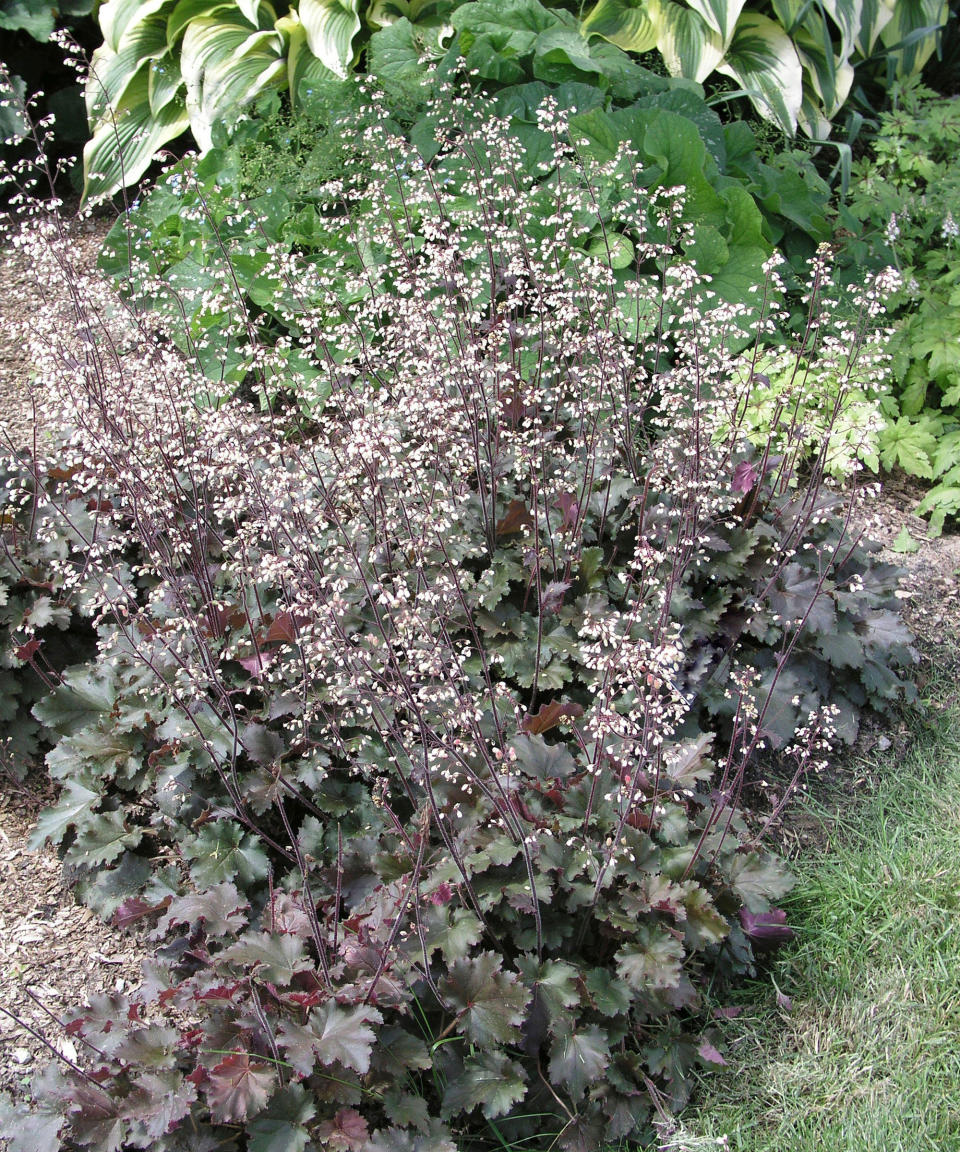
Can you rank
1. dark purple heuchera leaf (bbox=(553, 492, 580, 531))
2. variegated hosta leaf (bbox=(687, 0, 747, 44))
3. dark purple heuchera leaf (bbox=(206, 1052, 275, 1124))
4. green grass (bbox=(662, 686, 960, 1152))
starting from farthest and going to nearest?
variegated hosta leaf (bbox=(687, 0, 747, 44)) → dark purple heuchera leaf (bbox=(553, 492, 580, 531)) → green grass (bbox=(662, 686, 960, 1152)) → dark purple heuchera leaf (bbox=(206, 1052, 275, 1124))

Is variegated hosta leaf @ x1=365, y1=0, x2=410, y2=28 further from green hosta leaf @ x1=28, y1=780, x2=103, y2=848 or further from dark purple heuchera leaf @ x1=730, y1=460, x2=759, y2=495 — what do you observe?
green hosta leaf @ x1=28, y1=780, x2=103, y2=848

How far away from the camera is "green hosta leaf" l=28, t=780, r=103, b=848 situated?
2.78 m

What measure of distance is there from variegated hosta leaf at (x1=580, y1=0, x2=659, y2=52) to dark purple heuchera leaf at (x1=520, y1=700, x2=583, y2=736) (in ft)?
11.9

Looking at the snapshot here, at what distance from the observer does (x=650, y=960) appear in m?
2.30

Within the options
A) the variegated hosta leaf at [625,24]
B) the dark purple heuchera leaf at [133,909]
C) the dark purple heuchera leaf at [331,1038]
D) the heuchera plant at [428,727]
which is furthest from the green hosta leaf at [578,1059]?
the variegated hosta leaf at [625,24]

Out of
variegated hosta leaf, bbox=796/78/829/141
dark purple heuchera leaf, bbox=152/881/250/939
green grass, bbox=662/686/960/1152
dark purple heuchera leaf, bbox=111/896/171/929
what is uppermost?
variegated hosta leaf, bbox=796/78/829/141

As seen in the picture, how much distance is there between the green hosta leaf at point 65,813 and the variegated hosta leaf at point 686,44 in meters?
4.15

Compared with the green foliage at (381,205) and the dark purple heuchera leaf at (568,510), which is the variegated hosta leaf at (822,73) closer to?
the green foliage at (381,205)

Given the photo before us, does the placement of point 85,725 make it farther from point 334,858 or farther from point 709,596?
point 709,596

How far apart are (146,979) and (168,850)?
0.46 m

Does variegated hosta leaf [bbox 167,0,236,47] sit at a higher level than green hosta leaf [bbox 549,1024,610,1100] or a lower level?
higher

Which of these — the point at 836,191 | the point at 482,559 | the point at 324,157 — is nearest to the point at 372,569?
the point at 482,559

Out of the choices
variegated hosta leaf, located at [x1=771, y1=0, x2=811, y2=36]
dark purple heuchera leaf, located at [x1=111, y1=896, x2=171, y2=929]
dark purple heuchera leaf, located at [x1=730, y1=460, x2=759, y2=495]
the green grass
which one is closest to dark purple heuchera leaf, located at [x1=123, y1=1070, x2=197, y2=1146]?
dark purple heuchera leaf, located at [x1=111, y1=896, x2=171, y2=929]

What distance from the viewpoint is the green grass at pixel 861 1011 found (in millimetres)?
2254
